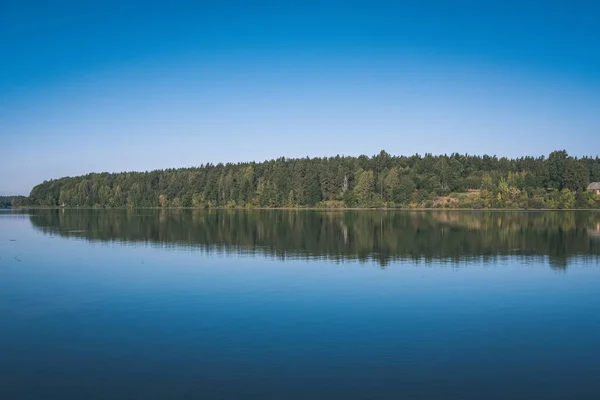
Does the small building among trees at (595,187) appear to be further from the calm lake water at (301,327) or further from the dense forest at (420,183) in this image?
the calm lake water at (301,327)

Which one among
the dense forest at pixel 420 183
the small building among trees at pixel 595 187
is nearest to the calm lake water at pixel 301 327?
the dense forest at pixel 420 183

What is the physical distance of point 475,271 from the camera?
3034cm

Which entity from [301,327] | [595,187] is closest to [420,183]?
[595,187]

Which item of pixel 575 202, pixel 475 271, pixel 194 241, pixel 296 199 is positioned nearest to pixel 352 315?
pixel 475 271

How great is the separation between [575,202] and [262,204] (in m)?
101

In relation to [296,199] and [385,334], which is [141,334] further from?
[296,199]

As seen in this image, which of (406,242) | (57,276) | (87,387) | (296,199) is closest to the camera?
(87,387)

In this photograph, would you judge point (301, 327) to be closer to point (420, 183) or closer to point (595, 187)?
point (420, 183)

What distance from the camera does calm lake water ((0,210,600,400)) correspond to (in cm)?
1262

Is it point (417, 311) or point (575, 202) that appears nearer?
point (417, 311)

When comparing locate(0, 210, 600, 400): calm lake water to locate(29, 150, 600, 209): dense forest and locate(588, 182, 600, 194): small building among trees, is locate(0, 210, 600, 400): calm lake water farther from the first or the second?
locate(588, 182, 600, 194): small building among trees

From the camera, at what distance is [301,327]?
17.7 metres

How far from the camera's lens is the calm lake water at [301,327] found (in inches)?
497

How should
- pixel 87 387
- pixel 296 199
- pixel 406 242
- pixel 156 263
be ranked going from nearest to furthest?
pixel 87 387, pixel 156 263, pixel 406 242, pixel 296 199
